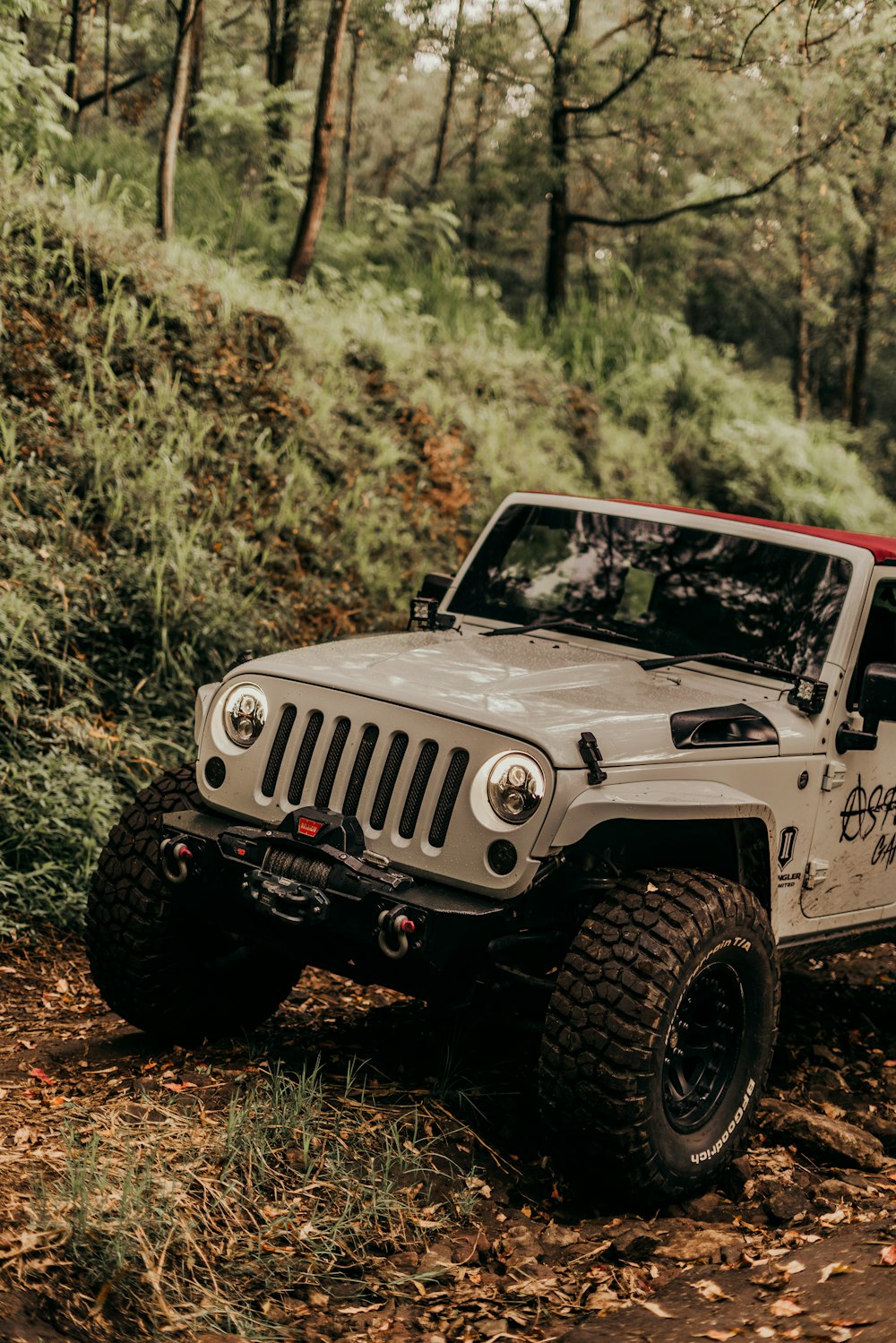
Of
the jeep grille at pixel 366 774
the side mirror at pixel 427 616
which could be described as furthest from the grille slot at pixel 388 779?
the side mirror at pixel 427 616

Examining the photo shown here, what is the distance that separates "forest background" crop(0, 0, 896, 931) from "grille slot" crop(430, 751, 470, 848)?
261cm

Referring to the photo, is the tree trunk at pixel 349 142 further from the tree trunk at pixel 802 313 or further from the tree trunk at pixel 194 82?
the tree trunk at pixel 802 313

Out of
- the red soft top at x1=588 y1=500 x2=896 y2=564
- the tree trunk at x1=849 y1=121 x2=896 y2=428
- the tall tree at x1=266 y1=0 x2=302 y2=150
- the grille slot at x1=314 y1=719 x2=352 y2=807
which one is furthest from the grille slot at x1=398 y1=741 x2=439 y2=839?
the tree trunk at x1=849 y1=121 x2=896 y2=428

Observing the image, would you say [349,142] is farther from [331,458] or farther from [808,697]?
[808,697]

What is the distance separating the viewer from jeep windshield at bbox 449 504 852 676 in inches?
186

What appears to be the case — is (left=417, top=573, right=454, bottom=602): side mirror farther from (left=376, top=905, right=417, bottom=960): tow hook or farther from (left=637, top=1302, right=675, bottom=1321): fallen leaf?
(left=637, top=1302, right=675, bottom=1321): fallen leaf

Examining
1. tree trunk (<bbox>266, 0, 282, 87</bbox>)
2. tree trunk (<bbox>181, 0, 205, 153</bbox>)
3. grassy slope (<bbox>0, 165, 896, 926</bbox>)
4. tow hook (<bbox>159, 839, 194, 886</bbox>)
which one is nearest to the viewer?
tow hook (<bbox>159, 839, 194, 886</bbox>)

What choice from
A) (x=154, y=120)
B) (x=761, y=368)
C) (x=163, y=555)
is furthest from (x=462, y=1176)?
(x=761, y=368)

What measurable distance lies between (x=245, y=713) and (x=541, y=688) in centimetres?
92

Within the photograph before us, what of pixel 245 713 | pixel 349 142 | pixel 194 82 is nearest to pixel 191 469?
pixel 245 713

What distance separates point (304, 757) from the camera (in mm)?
3902

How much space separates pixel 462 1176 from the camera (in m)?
3.73

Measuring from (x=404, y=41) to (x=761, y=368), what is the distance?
13.9m

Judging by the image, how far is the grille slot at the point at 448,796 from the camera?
3.62 metres
